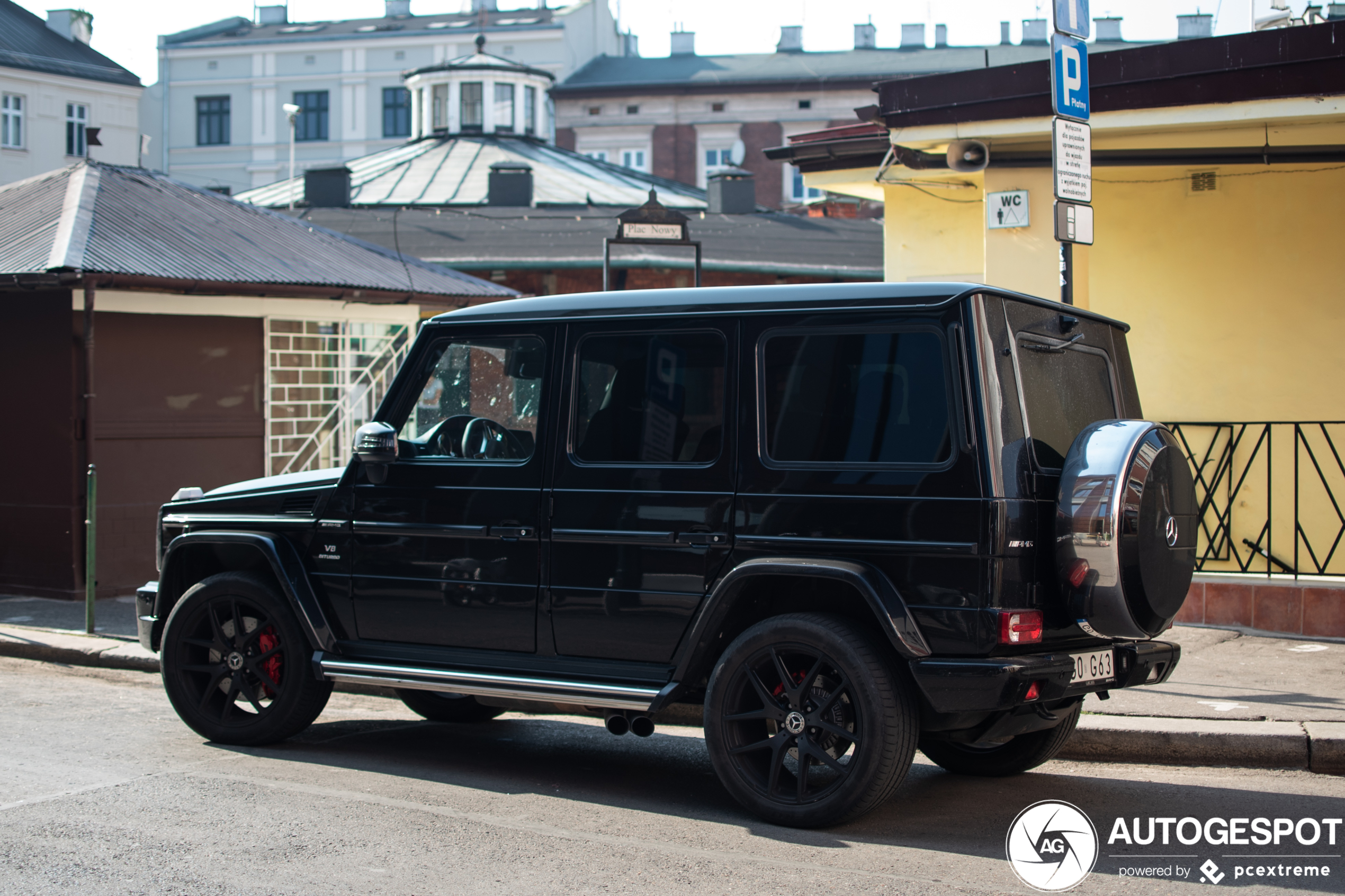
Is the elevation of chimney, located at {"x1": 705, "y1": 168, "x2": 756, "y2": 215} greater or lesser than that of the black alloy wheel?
greater

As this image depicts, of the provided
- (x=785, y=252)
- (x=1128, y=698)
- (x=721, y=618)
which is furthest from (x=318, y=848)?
(x=785, y=252)

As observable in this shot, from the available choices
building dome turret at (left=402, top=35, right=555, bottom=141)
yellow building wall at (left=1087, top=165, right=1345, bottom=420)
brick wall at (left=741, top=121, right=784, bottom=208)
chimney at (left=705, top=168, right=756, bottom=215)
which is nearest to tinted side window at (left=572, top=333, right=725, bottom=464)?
yellow building wall at (left=1087, top=165, right=1345, bottom=420)

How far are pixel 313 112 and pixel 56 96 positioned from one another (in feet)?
39.9

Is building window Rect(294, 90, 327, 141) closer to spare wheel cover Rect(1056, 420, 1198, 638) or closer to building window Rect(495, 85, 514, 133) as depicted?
building window Rect(495, 85, 514, 133)

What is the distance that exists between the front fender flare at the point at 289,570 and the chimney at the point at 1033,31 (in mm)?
55517

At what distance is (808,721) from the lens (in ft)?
16.3

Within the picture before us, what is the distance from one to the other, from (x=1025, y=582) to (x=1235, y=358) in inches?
246

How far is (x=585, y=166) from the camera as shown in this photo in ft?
→ 108

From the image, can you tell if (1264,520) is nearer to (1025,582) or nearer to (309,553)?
(1025,582)

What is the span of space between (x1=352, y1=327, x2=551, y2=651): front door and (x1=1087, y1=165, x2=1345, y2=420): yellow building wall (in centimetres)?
595

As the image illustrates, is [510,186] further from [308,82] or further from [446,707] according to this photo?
[308,82]

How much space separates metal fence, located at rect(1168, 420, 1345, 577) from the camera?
964cm

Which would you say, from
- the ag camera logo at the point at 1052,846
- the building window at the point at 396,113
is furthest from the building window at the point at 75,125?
the ag camera logo at the point at 1052,846

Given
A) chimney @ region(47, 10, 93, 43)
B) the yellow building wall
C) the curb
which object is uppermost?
chimney @ region(47, 10, 93, 43)
